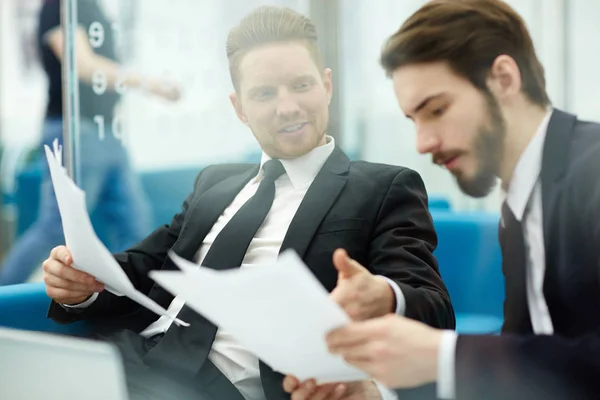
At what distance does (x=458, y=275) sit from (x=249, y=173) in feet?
1.37

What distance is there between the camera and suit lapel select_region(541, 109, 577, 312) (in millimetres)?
956

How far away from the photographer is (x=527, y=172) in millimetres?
1003

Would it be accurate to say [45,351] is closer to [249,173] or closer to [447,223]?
[249,173]

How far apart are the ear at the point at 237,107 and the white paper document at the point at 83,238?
331 millimetres

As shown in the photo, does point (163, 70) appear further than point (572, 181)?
Yes

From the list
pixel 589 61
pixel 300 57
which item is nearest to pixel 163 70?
pixel 300 57

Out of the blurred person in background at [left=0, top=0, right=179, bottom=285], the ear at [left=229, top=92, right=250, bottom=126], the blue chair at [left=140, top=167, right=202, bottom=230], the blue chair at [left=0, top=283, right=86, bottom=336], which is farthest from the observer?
the blurred person in background at [left=0, top=0, right=179, bottom=285]

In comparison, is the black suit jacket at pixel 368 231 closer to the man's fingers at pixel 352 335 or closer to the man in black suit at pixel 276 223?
the man in black suit at pixel 276 223

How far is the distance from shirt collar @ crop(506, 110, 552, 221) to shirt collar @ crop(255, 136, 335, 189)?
0.37m

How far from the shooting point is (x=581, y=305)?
0.93 meters

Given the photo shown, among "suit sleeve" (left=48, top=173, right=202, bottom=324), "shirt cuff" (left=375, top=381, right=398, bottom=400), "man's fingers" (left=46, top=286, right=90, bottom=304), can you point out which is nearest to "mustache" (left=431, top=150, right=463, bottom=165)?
"shirt cuff" (left=375, top=381, right=398, bottom=400)

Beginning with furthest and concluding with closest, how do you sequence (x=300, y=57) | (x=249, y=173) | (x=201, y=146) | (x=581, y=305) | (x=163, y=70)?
(x=163, y=70)
(x=201, y=146)
(x=249, y=173)
(x=300, y=57)
(x=581, y=305)

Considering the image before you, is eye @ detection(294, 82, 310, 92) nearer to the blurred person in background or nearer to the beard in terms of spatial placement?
the beard

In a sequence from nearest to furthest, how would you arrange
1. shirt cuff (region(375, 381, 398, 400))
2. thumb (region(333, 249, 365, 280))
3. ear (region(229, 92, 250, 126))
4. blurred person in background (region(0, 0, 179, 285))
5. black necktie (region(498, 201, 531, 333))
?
→ thumb (region(333, 249, 365, 280)) < black necktie (region(498, 201, 531, 333)) < shirt cuff (region(375, 381, 398, 400)) < ear (region(229, 92, 250, 126)) < blurred person in background (region(0, 0, 179, 285))
